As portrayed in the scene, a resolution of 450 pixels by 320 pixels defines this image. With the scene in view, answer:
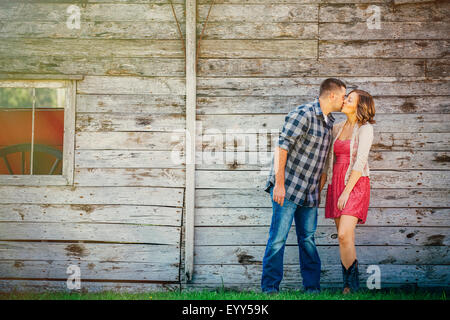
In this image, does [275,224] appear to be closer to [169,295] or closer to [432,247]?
[169,295]

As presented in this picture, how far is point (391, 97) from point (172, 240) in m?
2.83

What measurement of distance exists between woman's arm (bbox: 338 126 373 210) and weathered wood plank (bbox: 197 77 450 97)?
3.33 ft

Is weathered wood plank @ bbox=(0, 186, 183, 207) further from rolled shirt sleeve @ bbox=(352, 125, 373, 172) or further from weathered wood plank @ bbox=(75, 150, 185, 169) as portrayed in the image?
rolled shirt sleeve @ bbox=(352, 125, 373, 172)

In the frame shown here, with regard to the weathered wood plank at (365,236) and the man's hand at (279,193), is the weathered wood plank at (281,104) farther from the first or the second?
the weathered wood plank at (365,236)

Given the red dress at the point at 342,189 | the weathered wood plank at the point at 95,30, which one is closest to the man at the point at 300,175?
the red dress at the point at 342,189

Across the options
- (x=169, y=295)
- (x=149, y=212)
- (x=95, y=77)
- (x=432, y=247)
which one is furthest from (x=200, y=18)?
(x=432, y=247)

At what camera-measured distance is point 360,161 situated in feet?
11.7

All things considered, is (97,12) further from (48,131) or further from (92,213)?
(92,213)

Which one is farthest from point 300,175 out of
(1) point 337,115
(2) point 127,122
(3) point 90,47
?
(3) point 90,47

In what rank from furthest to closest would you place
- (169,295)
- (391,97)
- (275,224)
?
(391,97) → (169,295) → (275,224)

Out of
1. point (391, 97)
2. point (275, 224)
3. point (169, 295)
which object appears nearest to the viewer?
point (275, 224)

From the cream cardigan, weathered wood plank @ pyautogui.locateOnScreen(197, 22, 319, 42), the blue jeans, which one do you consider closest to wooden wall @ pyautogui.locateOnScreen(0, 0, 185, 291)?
weathered wood plank @ pyautogui.locateOnScreen(197, 22, 319, 42)

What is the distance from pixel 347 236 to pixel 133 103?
102 inches

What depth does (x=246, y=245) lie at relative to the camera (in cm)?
441
